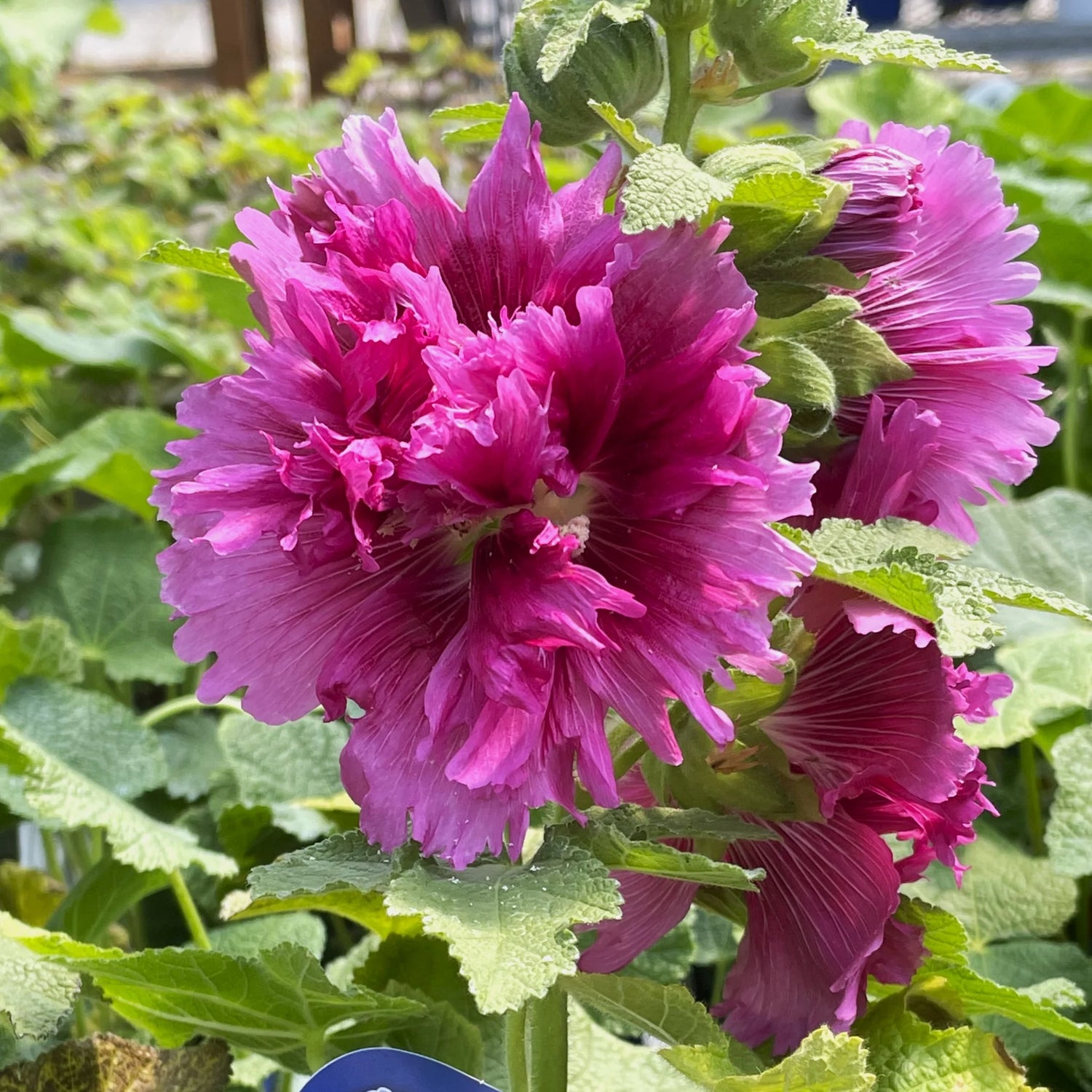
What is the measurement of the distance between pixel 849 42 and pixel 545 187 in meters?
0.09

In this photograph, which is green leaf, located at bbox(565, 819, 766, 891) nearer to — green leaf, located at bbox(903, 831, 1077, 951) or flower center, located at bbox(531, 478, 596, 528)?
flower center, located at bbox(531, 478, 596, 528)

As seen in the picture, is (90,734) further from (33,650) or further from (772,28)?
(772,28)

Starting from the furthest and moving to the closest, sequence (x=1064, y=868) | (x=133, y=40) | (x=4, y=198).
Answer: (x=133, y=40) → (x=4, y=198) → (x=1064, y=868)

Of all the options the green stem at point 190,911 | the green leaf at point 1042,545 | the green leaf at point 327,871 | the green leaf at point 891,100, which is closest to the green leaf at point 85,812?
the green stem at point 190,911

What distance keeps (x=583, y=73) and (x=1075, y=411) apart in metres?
0.72

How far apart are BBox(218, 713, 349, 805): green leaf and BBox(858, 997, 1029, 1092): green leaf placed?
12.4 inches

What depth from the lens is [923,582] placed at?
0.93 feet

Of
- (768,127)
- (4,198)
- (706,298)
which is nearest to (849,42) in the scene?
(706,298)

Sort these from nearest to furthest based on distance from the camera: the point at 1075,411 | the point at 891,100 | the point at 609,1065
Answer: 1. the point at 609,1065
2. the point at 1075,411
3. the point at 891,100

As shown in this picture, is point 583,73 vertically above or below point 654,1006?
above

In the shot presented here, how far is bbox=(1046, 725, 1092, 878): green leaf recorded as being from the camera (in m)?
0.49

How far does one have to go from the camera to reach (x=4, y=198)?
1.46 meters

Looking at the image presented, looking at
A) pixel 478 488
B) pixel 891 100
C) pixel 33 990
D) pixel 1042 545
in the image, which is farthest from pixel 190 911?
pixel 891 100

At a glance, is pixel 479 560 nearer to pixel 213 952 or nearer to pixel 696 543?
pixel 696 543
